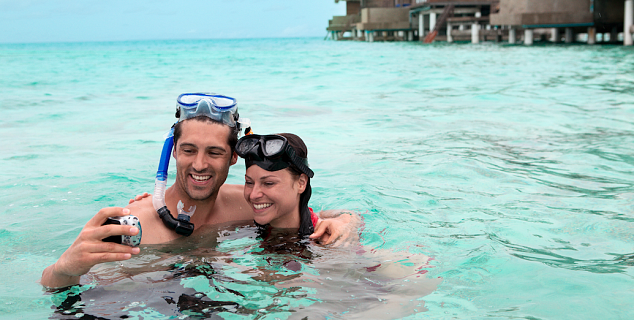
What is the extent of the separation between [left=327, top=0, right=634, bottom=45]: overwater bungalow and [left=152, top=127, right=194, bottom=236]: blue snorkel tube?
92.3ft

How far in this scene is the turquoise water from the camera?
12.0ft

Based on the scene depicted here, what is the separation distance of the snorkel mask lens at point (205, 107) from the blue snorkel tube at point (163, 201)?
0.17m

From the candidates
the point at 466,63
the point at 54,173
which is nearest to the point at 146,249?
the point at 54,173

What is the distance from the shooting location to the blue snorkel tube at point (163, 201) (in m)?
3.69

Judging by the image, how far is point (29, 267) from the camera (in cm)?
416

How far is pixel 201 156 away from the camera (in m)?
3.67

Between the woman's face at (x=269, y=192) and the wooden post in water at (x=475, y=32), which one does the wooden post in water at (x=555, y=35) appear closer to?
the wooden post in water at (x=475, y=32)

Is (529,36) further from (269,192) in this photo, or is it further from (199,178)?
(199,178)

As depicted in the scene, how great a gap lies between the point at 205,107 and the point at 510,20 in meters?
33.1

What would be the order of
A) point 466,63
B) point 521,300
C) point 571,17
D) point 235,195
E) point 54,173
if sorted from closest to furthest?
point 521,300 → point 235,195 → point 54,173 → point 466,63 → point 571,17

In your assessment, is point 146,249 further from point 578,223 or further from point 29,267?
point 578,223

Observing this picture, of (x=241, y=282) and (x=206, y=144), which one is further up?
(x=206, y=144)

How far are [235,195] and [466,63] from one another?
22.8 metres

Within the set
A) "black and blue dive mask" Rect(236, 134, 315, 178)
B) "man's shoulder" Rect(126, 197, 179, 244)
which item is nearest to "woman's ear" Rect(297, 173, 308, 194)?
"black and blue dive mask" Rect(236, 134, 315, 178)
